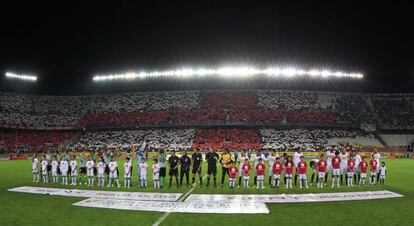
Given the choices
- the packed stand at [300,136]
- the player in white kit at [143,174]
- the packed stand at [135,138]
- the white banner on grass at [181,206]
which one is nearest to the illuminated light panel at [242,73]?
the packed stand at [300,136]

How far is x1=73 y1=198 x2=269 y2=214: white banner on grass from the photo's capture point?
1210cm

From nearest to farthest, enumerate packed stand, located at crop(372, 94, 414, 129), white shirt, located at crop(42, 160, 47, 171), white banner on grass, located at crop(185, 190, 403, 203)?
white banner on grass, located at crop(185, 190, 403, 203), white shirt, located at crop(42, 160, 47, 171), packed stand, located at crop(372, 94, 414, 129)

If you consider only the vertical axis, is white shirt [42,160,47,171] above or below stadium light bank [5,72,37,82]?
below

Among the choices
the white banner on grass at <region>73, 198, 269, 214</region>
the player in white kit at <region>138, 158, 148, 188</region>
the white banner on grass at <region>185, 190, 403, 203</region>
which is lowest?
the white banner on grass at <region>185, 190, 403, 203</region>

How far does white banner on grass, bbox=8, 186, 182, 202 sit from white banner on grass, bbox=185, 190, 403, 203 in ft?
3.42

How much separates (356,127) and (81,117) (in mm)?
53165

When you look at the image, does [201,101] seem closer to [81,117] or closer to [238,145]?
[238,145]

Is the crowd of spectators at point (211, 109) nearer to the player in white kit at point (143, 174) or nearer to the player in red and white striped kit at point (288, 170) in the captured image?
the player in red and white striped kit at point (288, 170)

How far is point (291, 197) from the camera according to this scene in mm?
14781

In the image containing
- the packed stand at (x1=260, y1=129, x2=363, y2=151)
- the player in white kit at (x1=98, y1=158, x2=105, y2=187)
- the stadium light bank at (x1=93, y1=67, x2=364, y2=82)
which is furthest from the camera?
the stadium light bank at (x1=93, y1=67, x2=364, y2=82)

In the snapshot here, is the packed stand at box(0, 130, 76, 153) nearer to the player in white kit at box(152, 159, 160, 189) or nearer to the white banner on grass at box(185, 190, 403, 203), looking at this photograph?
the player in white kit at box(152, 159, 160, 189)

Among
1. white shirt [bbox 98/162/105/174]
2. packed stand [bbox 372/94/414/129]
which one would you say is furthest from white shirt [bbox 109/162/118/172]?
packed stand [bbox 372/94/414/129]

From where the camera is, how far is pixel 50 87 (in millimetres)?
74500

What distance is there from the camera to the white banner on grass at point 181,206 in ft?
39.7
